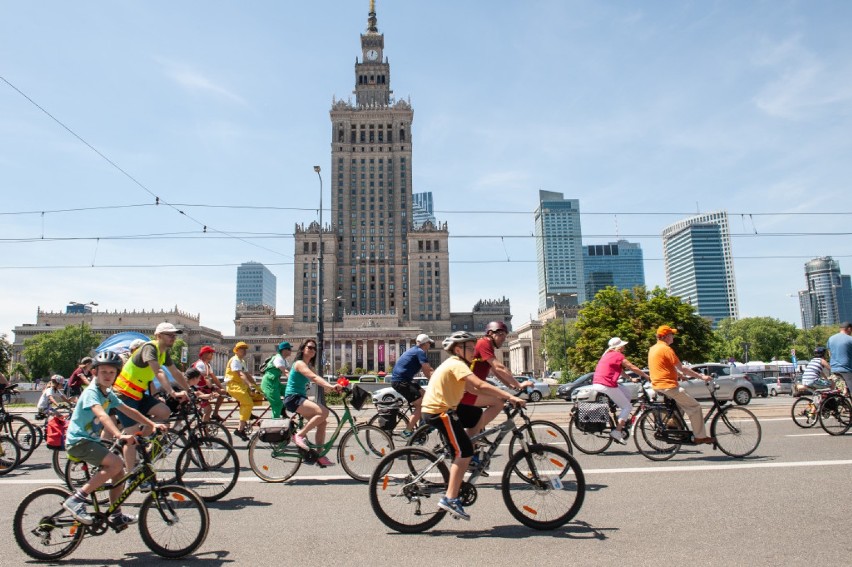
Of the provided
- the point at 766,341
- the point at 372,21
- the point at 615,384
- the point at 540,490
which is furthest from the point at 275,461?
the point at 372,21

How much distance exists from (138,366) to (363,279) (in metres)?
119

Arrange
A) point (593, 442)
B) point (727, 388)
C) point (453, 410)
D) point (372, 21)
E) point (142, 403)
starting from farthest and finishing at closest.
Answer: point (372, 21) → point (727, 388) → point (593, 442) → point (142, 403) → point (453, 410)

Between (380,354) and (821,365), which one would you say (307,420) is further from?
(380,354)

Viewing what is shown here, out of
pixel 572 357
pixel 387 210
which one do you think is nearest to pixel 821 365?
pixel 572 357

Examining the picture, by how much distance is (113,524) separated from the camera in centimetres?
506

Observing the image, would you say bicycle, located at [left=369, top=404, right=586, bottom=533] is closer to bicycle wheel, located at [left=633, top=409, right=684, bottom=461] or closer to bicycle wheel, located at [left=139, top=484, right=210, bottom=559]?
bicycle wheel, located at [left=139, top=484, right=210, bottom=559]

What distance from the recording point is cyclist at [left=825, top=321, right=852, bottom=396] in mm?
11180

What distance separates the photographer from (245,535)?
5645 mm

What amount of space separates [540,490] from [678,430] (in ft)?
14.6

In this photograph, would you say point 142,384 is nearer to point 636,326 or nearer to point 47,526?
point 47,526

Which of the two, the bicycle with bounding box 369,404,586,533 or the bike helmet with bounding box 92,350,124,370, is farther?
the bicycle with bounding box 369,404,586,533

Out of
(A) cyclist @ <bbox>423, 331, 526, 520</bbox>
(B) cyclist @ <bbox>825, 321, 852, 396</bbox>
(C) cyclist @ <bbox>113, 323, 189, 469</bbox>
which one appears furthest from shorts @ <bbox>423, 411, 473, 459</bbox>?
(B) cyclist @ <bbox>825, 321, 852, 396</bbox>

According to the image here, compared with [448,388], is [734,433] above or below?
below

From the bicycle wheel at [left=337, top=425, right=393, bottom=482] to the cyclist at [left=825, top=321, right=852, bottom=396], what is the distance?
944 centimetres
